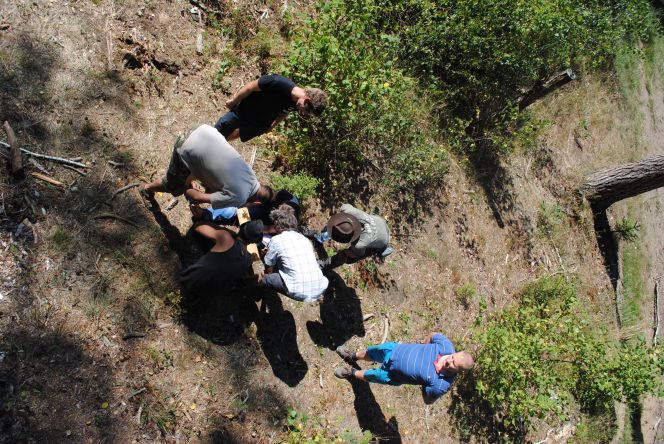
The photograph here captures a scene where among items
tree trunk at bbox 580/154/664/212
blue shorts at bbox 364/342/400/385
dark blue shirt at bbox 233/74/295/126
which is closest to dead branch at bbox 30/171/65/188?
dark blue shirt at bbox 233/74/295/126

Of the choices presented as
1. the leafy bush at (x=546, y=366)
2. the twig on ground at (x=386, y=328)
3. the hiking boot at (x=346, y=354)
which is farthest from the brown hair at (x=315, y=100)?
the leafy bush at (x=546, y=366)

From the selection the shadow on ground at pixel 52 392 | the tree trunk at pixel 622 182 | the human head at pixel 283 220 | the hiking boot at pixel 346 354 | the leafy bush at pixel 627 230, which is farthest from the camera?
the leafy bush at pixel 627 230

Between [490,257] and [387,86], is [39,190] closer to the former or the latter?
[387,86]

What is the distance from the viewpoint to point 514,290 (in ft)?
29.3

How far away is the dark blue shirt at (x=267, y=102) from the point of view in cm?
481

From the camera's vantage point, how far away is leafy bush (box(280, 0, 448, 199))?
6.28 m

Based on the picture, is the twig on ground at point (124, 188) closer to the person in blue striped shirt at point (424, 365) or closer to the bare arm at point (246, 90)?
the bare arm at point (246, 90)

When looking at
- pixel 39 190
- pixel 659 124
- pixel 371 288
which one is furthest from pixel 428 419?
pixel 659 124

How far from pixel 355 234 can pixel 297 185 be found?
113 centimetres

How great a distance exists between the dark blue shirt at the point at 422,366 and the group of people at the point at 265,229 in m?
0.01

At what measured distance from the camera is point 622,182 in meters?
10.6

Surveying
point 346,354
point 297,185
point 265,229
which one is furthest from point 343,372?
point 297,185

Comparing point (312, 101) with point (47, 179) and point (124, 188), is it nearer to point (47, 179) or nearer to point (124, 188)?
point (124, 188)

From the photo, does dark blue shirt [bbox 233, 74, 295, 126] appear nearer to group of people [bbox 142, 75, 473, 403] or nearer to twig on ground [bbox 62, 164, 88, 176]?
group of people [bbox 142, 75, 473, 403]
